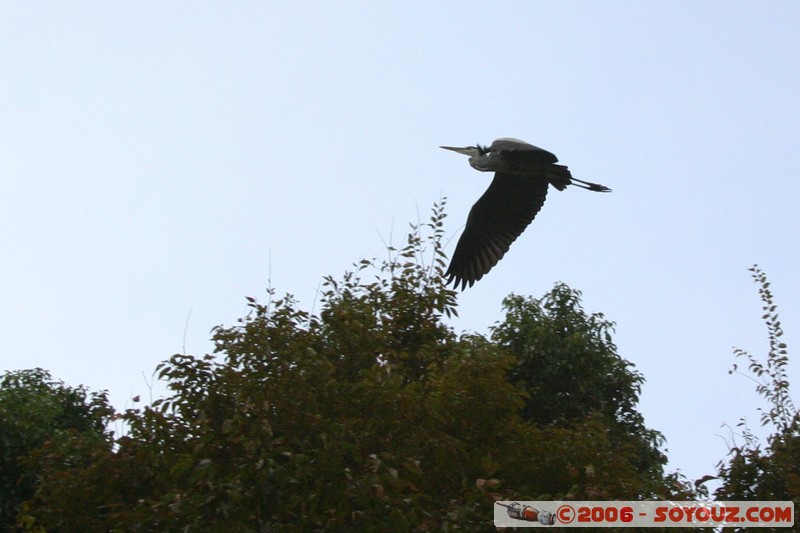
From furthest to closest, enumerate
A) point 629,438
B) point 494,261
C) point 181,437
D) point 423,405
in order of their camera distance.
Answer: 1. point 629,438
2. point 494,261
3. point 181,437
4. point 423,405

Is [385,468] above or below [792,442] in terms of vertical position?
below

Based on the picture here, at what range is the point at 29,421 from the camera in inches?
532

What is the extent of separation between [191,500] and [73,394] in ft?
31.9

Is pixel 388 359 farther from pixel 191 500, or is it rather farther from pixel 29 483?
pixel 29 483

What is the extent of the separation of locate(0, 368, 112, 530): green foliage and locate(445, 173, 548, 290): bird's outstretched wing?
4.01 meters

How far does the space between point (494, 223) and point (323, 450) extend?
5.85 meters

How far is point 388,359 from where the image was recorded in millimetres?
8656

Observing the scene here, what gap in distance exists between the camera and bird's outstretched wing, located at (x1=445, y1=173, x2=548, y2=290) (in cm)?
1213

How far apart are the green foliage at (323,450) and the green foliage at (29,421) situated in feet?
13.0

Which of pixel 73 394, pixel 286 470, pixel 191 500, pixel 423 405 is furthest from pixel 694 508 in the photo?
pixel 73 394

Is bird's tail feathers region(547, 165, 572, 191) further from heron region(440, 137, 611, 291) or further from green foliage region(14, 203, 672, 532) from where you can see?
green foliage region(14, 203, 672, 532)

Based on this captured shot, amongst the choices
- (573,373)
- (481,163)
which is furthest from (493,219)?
(573,373)

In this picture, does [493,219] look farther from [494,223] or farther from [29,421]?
[29,421]

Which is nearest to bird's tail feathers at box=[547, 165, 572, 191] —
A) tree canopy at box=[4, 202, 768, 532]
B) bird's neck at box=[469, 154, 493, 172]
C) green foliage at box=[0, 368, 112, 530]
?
bird's neck at box=[469, 154, 493, 172]
